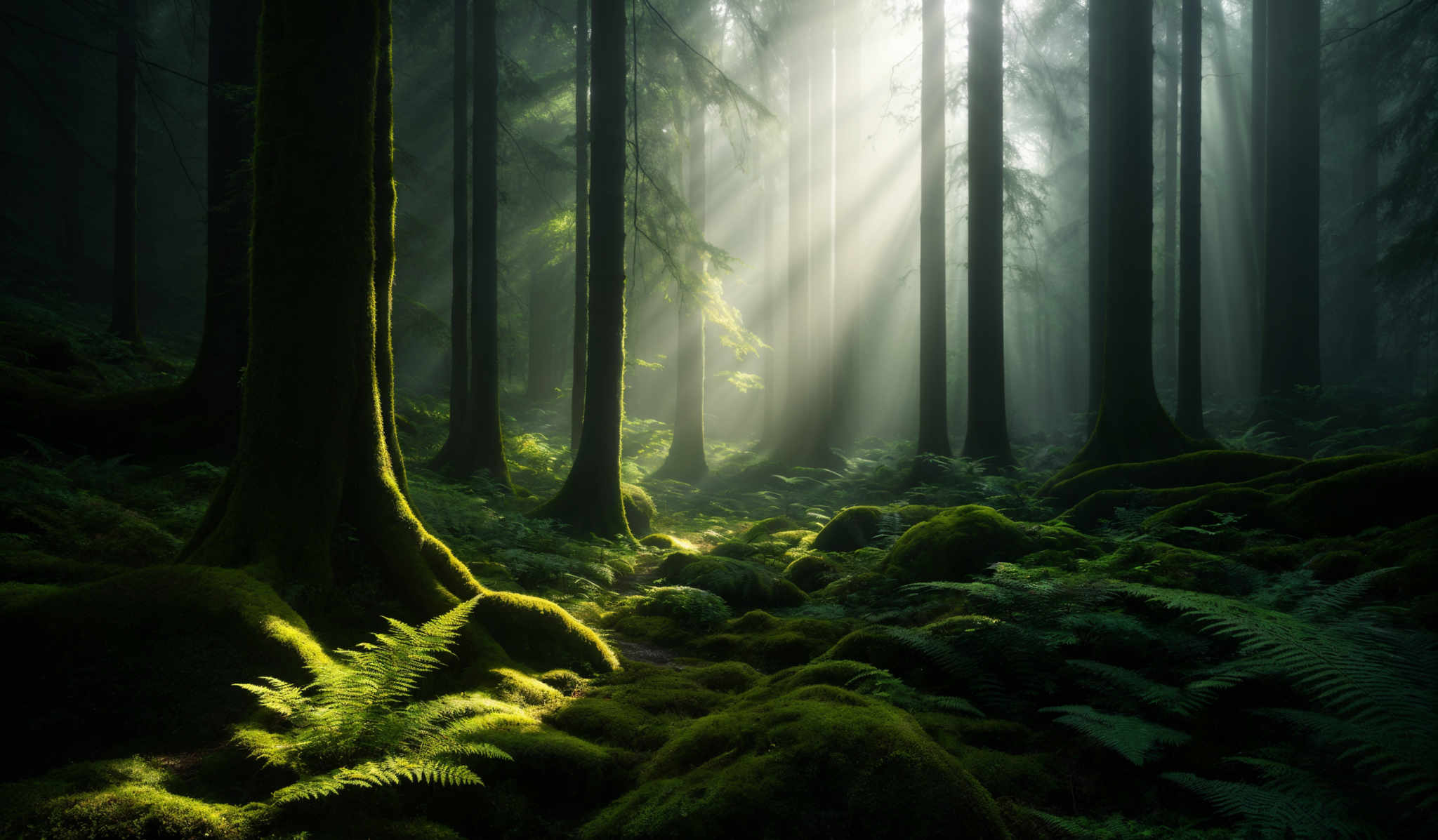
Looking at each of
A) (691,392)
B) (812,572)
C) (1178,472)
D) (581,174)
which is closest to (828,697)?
(812,572)

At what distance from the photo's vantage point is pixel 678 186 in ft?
61.4

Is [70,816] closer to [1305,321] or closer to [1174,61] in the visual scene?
[1305,321]

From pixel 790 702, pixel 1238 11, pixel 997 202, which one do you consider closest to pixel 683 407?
pixel 997 202

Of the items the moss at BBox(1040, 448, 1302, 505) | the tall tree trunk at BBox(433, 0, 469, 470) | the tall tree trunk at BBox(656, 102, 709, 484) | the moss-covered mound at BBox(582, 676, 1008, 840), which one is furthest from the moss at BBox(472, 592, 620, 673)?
the tall tree trunk at BBox(656, 102, 709, 484)

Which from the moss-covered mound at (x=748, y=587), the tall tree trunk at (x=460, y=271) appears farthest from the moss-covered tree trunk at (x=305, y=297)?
the tall tree trunk at (x=460, y=271)

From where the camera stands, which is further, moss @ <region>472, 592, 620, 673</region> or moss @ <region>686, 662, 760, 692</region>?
moss @ <region>472, 592, 620, 673</region>

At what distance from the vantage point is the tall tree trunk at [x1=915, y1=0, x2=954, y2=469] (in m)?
13.8

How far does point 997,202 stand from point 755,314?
647 inches

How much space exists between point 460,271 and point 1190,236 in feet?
49.6

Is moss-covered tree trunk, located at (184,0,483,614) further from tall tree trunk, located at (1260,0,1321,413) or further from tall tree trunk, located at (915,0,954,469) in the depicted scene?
tall tree trunk, located at (1260,0,1321,413)

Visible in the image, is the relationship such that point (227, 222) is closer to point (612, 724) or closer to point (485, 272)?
point (485, 272)

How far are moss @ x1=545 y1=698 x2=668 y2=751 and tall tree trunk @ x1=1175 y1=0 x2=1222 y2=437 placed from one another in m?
14.3

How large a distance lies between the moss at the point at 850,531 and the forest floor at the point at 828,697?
6.58ft

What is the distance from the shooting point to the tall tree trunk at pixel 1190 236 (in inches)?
551
